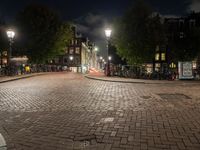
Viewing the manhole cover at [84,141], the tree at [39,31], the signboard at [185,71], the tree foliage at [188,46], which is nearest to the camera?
the manhole cover at [84,141]

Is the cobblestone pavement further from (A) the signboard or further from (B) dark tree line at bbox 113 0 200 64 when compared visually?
(B) dark tree line at bbox 113 0 200 64

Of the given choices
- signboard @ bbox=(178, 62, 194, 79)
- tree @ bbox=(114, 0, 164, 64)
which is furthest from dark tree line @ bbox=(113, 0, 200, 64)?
signboard @ bbox=(178, 62, 194, 79)

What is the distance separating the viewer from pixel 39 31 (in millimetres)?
39719

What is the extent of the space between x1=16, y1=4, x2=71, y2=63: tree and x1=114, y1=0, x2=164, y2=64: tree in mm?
14570

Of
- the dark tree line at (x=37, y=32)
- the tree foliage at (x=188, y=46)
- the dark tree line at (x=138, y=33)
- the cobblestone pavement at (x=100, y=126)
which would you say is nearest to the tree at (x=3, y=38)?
the dark tree line at (x=37, y=32)

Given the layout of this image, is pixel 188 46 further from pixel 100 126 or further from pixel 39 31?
pixel 100 126

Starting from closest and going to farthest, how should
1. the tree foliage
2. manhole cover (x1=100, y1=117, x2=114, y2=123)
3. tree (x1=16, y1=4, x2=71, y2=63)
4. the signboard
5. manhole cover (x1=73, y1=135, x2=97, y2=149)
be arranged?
manhole cover (x1=73, y1=135, x2=97, y2=149) < manhole cover (x1=100, y1=117, x2=114, y2=123) < the signboard < tree (x1=16, y1=4, x2=71, y2=63) < the tree foliage

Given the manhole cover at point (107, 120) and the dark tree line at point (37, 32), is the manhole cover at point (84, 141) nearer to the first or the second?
the manhole cover at point (107, 120)

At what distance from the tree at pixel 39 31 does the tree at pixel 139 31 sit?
574 inches

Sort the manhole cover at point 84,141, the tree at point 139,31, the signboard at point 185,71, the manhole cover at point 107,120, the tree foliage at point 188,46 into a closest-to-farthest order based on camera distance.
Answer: the manhole cover at point 84,141 → the manhole cover at point 107,120 → the signboard at point 185,71 → the tree at point 139,31 → the tree foliage at point 188,46

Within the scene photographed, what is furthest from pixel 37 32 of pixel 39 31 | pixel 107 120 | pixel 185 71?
pixel 107 120

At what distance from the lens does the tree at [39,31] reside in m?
39.2

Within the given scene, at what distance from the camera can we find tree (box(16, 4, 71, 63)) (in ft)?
128

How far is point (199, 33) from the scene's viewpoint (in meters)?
45.9
